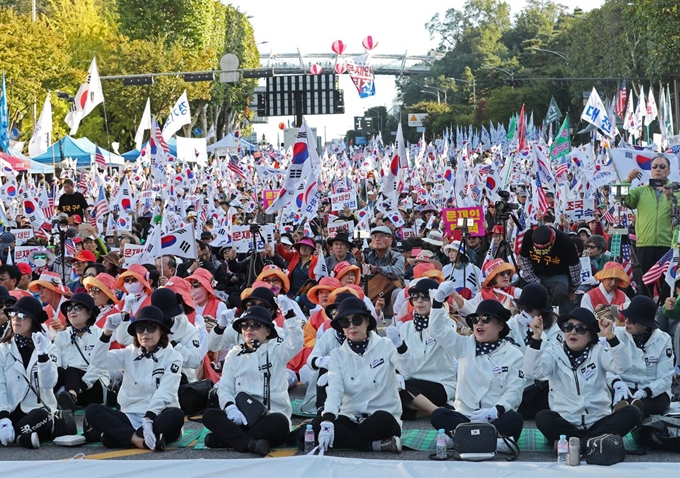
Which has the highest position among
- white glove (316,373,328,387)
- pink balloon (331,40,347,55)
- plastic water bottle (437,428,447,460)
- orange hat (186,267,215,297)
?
pink balloon (331,40,347,55)

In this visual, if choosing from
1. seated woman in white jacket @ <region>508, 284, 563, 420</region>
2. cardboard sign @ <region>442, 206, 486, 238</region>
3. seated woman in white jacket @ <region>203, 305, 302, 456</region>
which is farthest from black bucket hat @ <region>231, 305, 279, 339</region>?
cardboard sign @ <region>442, 206, 486, 238</region>

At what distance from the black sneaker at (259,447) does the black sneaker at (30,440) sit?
1.72 metres

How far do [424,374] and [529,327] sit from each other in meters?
1.15

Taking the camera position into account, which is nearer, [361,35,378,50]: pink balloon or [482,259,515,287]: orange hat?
[482,259,515,287]: orange hat

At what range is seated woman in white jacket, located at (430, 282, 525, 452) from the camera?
29.7 feet

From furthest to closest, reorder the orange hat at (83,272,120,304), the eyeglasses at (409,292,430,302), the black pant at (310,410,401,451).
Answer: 1. the orange hat at (83,272,120,304)
2. the eyeglasses at (409,292,430,302)
3. the black pant at (310,410,401,451)

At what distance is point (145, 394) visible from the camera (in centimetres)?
942

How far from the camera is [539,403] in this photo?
34.3 ft

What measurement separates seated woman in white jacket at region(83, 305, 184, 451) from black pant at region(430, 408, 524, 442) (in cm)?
200

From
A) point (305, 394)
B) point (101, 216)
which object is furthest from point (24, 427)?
point (101, 216)

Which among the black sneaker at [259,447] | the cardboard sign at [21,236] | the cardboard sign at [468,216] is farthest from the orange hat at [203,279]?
the cardboard sign at [21,236]

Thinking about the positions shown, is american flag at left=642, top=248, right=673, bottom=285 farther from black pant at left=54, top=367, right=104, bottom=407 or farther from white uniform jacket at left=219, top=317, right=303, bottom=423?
black pant at left=54, top=367, right=104, bottom=407

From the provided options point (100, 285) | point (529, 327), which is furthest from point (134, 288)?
point (529, 327)

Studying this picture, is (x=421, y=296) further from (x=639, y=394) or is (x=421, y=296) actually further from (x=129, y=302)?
(x=129, y=302)
